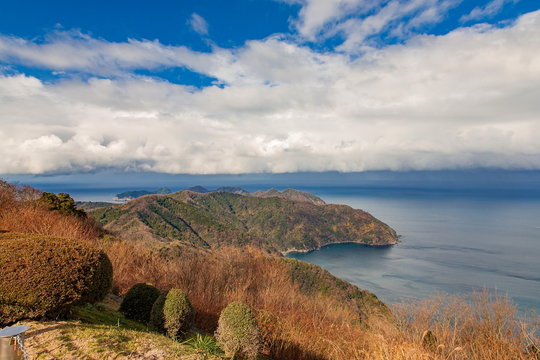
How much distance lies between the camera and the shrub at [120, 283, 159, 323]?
7400mm

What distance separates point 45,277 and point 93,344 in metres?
1.47

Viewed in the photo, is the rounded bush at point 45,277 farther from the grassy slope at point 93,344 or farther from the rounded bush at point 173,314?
the rounded bush at point 173,314

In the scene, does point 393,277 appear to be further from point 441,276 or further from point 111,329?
point 111,329

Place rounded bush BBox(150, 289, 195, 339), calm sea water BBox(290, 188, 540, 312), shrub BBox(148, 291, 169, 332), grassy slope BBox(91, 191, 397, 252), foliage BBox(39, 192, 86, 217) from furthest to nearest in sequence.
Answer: grassy slope BBox(91, 191, 397, 252) → calm sea water BBox(290, 188, 540, 312) → foliage BBox(39, 192, 86, 217) → shrub BBox(148, 291, 169, 332) → rounded bush BBox(150, 289, 195, 339)

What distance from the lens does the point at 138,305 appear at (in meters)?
7.48

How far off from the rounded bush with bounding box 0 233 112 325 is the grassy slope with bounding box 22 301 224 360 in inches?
11.6

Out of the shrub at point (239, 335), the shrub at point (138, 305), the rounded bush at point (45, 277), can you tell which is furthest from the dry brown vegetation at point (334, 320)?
the rounded bush at point (45, 277)

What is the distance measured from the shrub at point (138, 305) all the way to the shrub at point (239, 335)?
Result: 237 centimetres

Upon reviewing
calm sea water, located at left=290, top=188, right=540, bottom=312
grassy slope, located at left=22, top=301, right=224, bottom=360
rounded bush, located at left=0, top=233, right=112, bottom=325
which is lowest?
calm sea water, located at left=290, top=188, right=540, bottom=312

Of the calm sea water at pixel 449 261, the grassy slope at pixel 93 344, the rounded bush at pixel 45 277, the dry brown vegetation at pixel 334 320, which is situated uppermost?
the rounded bush at pixel 45 277

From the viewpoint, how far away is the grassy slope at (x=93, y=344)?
432 centimetres

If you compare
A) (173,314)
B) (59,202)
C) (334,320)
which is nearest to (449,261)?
(334,320)

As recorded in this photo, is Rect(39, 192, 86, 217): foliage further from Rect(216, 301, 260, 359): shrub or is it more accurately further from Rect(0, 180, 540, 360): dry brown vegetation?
Rect(216, 301, 260, 359): shrub

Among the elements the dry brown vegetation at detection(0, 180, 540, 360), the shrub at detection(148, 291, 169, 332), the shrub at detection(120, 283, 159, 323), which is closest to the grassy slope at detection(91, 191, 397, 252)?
the dry brown vegetation at detection(0, 180, 540, 360)
